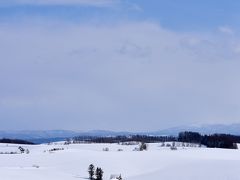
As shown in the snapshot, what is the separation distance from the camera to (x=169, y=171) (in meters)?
102

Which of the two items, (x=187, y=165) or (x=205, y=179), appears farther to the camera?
(x=187, y=165)

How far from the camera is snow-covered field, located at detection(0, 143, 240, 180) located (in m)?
92.2

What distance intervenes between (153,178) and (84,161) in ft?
121

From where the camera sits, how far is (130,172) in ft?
361

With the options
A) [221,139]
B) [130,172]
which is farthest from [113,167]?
[221,139]

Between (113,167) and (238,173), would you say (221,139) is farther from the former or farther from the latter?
(238,173)

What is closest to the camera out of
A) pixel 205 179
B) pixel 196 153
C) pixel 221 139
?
pixel 205 179

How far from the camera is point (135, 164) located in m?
120

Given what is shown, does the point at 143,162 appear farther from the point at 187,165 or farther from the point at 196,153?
the point at 196,153

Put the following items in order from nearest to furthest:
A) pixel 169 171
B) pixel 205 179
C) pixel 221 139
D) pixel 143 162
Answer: pixel 205 179, pixel 169 171, pixel 143 162, pixel 221 139

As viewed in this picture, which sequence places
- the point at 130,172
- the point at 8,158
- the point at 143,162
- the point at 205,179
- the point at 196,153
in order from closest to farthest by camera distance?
1. the point at 205,179
2. the point at 130,172
3. the point at 143,162
4. the point at 8,158
5. the point at 196,153

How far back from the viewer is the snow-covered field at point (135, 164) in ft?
303

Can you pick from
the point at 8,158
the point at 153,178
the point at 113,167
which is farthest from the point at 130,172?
the point at 8,158

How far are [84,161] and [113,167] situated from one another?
457 inches
